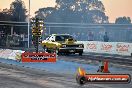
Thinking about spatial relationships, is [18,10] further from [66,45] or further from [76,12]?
[66,45]

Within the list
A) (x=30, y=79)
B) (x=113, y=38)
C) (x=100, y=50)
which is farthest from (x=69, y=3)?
(x=30, y=79)

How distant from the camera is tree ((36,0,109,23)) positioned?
561ft

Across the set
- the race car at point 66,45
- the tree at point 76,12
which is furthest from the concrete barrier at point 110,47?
the tree at point 76,12

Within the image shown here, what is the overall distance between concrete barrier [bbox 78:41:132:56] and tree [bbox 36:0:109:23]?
12162 centimetres

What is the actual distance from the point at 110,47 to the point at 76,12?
140 meters

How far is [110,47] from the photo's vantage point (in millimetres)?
40594

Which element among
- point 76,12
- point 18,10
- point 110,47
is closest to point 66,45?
point 110,47

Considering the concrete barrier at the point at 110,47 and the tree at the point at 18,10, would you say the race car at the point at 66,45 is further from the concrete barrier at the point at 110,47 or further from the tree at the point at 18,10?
the tree at the point at 18,10

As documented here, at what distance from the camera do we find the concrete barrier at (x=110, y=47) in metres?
37.8

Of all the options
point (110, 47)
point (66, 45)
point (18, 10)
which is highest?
point (18, 10)

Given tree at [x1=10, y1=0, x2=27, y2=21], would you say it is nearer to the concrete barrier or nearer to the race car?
the concrete barrier

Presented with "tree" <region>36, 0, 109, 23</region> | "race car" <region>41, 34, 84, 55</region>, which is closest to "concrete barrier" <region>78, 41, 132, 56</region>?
"race car" <region>41, 34, 84, 55</region>

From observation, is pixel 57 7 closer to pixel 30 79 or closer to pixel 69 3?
pixel 69 3

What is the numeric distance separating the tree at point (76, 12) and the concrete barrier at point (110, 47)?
12162 cm
